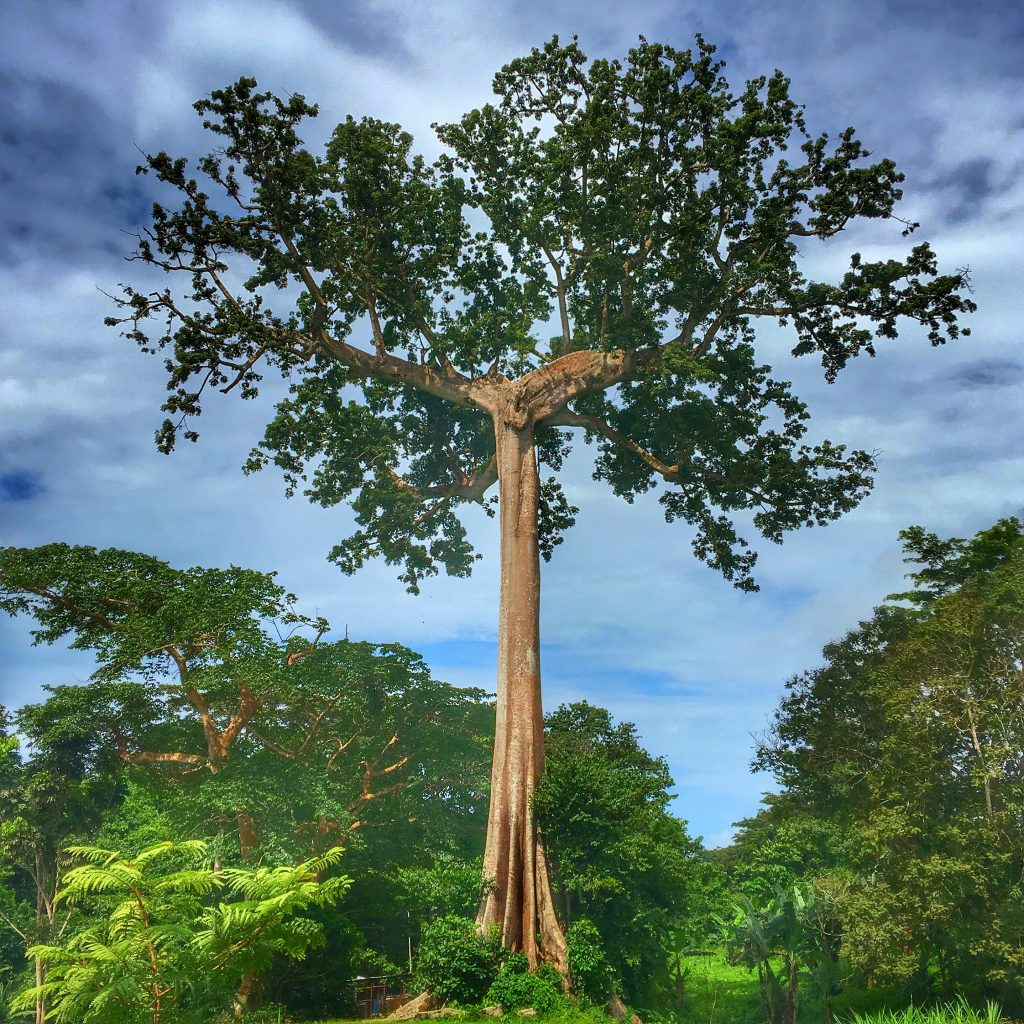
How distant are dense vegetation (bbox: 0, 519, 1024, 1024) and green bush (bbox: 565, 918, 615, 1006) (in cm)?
6

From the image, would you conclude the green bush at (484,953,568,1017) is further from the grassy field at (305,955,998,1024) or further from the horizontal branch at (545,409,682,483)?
the horizontal branch at (545,409,682,483)

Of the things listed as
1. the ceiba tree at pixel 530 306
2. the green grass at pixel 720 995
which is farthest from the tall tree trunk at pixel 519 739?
the green grass at pixel 720 995

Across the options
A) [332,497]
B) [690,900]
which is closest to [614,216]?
[332,497]

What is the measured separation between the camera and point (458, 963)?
1678cm

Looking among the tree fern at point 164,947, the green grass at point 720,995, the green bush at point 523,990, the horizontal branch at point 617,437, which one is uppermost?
the horizontal branch at point 617,437

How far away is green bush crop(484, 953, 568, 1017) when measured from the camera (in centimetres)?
1658

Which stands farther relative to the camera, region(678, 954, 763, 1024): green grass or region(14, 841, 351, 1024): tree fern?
region(678, 954, 763, 1024): green grass

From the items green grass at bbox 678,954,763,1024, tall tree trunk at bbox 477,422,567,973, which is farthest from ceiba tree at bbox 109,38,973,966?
green grass at bbox 678,954,763,1024

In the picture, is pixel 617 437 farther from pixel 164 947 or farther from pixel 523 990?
pixel 164 947

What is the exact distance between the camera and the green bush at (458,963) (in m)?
16.7

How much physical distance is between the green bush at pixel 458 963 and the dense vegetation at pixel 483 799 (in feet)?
0.17

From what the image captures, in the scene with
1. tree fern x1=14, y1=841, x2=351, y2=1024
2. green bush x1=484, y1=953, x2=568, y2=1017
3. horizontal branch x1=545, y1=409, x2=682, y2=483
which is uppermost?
horizontal branch x1=545, y1=409, x2=682, y2=483

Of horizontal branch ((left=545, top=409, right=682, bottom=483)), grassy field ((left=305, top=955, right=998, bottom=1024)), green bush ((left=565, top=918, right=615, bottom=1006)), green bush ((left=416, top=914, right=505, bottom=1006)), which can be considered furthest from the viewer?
horizontal branch ((left=545, top=409, right=682, bottom=483))

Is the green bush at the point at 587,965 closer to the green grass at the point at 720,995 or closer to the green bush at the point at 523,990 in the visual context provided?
the green bush at the point at 523,990
